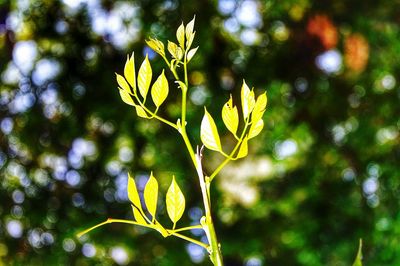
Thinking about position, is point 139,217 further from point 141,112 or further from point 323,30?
point 323,30

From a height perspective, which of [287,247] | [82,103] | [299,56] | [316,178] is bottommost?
[287,247]

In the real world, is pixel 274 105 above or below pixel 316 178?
above

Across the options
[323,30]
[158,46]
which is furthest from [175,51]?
[323,30]

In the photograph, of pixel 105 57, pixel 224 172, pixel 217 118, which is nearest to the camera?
pixel 217 118

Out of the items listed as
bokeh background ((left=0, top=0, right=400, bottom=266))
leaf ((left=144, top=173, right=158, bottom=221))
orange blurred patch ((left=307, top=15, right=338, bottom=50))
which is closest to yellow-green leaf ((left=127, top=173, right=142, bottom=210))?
leaf ((left=144, top=173, right=158, bottom=221))

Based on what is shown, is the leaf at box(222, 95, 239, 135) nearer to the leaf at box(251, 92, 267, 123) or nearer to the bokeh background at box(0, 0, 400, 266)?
the leaf at box(251, 92, 267, 123)

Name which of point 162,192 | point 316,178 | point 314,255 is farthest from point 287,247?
point 162,192

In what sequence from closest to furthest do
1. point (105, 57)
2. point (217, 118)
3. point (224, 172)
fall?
point (217, 118), point (105, 57), point (224, 172)

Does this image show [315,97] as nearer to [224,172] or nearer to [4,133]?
[224,172]
